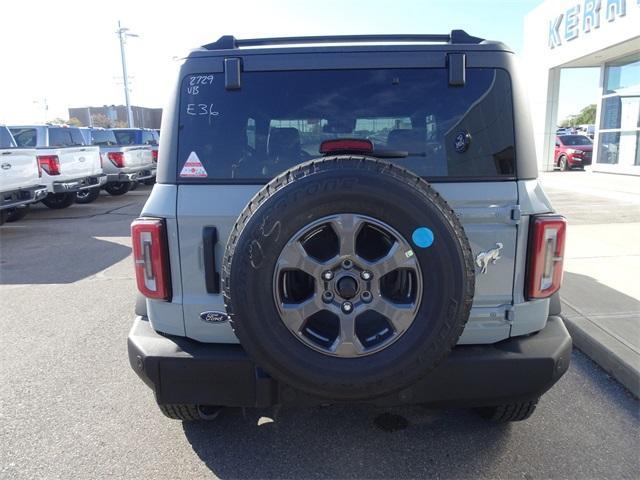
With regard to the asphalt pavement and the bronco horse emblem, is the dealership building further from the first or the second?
the bronco horse emblem

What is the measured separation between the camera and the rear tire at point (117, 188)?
15.1 metres

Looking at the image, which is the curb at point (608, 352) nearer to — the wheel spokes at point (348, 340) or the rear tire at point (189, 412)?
the wheel spokes at point (348, 340)

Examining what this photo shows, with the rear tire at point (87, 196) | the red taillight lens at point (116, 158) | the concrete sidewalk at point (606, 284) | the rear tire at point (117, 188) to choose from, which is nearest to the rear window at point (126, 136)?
the rear tire at point (117, 188)

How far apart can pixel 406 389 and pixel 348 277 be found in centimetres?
62

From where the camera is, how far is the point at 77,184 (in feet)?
37.2

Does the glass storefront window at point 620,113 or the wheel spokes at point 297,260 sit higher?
the glass storefront window at point 620,113

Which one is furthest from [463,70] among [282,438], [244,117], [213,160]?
[282,438]

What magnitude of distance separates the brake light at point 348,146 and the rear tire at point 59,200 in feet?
39.9

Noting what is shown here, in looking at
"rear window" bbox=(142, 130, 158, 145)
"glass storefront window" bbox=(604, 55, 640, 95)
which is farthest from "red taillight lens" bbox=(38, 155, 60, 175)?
"glass storefront window" bbox=(604, 55, 640, 95)

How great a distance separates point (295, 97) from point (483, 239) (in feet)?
3.69

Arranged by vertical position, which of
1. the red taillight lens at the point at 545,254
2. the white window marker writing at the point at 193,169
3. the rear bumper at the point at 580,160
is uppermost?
the white window marker writing at the point at 193,169

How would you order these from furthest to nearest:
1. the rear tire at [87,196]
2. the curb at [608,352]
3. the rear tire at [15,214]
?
the rear tire at [87,196] → the rear tire at [15,214] → the curb at [608,352]

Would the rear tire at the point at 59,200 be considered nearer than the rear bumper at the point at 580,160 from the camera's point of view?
Yes

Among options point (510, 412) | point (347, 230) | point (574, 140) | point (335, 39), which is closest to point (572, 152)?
point (574, 140)
